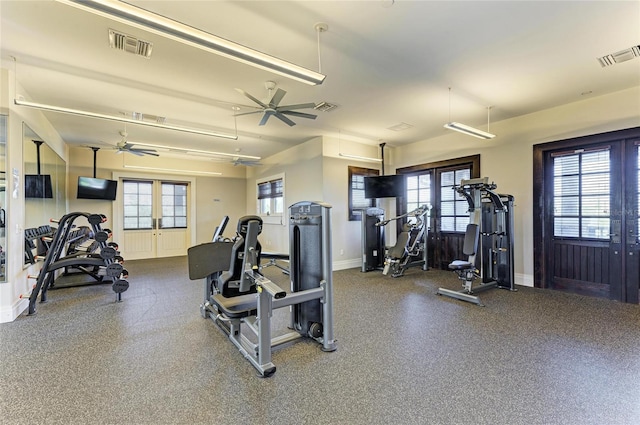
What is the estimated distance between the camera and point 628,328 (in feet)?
10.7

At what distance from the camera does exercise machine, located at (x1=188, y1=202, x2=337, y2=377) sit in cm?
252

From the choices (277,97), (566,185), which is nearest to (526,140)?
(566,185)

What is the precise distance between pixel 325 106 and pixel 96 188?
673 cm

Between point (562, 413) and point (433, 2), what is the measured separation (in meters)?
3.23

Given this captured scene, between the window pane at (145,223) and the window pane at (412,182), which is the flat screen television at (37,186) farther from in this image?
the window pane at (412,182)

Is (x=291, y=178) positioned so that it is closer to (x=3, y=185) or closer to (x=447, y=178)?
(x=447, y=178)

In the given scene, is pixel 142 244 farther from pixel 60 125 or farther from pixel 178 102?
pixel 178 102

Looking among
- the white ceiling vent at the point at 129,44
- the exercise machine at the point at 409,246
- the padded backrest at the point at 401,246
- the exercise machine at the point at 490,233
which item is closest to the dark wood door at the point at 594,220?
the exercise machine at the point at 490,233

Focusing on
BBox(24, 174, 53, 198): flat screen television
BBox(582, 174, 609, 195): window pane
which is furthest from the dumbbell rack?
BBox(582, 174, 609, 195): window pane

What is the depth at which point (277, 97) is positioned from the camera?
3.67 meters

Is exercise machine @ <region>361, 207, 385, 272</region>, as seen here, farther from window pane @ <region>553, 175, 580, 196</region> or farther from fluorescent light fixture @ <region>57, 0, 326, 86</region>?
fluorescent light fixture @ <region>57, 0, 326, 86</region>

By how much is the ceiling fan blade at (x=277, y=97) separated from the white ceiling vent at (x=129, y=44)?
1.38 meters

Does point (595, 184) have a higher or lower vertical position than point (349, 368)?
higher

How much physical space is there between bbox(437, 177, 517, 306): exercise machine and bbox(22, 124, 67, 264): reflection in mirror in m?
6.25
